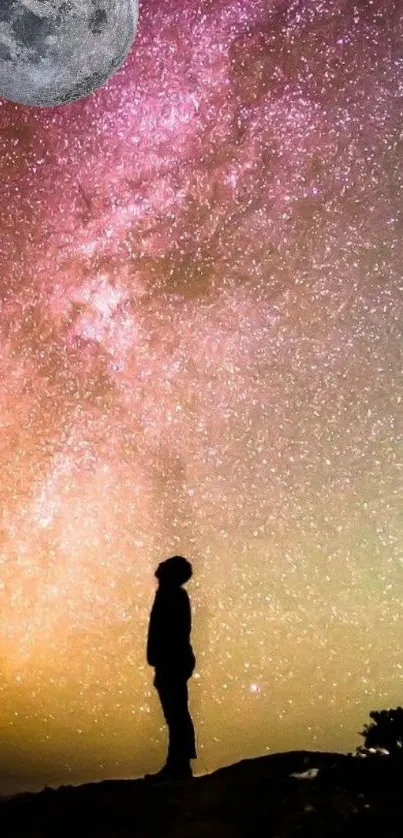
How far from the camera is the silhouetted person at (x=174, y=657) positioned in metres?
3.86

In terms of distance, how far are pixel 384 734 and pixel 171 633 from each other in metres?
1.44

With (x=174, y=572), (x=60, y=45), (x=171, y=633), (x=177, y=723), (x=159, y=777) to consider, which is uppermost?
(x=60, y=45)

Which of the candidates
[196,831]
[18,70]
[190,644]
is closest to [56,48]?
[18,70]

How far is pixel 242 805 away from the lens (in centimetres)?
330

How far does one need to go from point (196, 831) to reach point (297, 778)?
0.62 m

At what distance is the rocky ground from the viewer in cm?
305

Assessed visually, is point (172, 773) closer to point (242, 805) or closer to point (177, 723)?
point (177, 723)

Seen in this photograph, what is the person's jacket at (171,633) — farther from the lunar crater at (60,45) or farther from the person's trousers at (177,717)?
the lunar crater at (60,45)

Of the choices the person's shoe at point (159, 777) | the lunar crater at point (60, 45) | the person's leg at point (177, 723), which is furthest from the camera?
the person's leg at point (177, 723)

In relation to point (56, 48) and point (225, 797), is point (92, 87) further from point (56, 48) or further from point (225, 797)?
point (225, 797)

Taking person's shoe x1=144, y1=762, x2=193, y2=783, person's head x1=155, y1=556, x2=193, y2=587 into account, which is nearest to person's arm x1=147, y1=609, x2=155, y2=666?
person's head x1=155, y1=556, x2=193, y2=587

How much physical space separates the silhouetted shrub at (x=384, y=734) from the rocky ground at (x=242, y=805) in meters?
0.33

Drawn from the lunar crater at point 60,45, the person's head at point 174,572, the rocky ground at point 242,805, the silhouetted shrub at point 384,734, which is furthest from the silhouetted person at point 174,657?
the lunar crater at point 60,45

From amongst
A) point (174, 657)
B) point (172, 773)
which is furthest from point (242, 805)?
point (174, 657)
